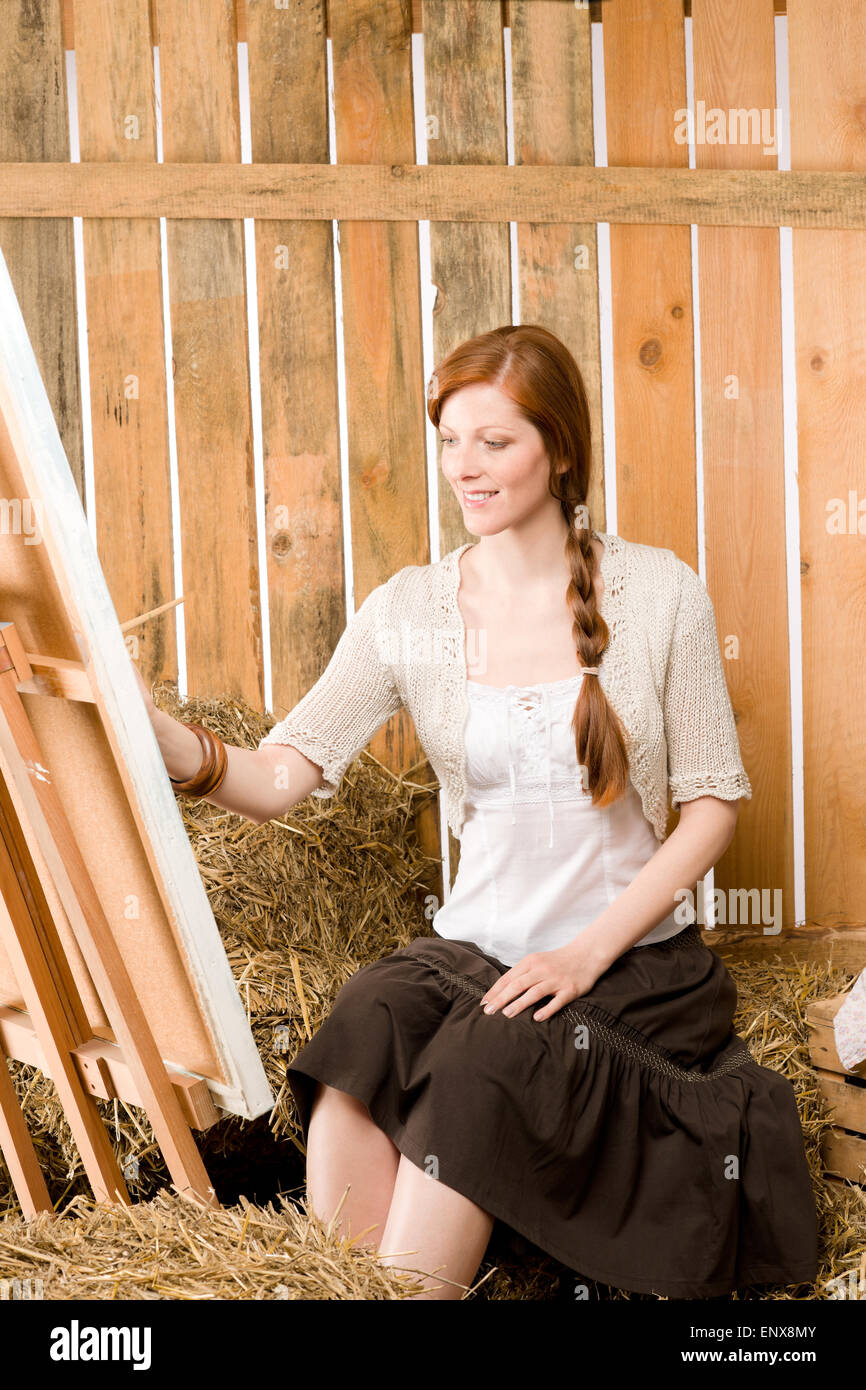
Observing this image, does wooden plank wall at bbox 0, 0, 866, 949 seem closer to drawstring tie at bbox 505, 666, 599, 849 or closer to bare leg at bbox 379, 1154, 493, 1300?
drawstring tie at bbox 505, 666, 599, 849

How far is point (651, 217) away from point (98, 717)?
78.7 inches

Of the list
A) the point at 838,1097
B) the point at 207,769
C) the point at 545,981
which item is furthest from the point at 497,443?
the point at 838,1097

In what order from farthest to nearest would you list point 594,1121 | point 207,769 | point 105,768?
point 207,769, point 594,1121, point 105,768

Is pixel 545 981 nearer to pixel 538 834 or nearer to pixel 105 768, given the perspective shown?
pixel 538 834

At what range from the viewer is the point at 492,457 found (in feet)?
6.49

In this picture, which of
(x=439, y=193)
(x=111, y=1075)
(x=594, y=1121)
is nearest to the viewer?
(x=111, y=1075)

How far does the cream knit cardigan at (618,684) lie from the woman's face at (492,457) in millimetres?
198

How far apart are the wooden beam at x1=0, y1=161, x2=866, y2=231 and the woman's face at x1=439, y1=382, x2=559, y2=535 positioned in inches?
37.0

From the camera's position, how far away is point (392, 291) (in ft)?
8.98

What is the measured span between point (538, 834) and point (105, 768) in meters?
0.86

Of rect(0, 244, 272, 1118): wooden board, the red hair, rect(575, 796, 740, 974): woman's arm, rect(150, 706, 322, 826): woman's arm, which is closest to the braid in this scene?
the red hair

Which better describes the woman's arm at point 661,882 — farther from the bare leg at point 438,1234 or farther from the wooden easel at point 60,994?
the wooden easel at point 60,994

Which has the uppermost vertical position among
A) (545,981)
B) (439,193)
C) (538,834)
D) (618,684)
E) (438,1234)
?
(439,193)
